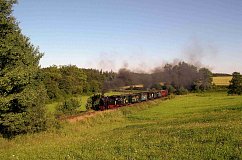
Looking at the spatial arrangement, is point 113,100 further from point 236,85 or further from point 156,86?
point 236,85

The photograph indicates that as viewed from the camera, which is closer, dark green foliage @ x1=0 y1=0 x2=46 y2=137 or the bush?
dark green foliage @ x1=0 y1=0 x2=46 y2=137

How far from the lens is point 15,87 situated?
92.3 ft

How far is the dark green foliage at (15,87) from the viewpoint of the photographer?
952 inches

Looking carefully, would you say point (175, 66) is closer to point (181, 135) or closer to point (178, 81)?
point (178, 81)

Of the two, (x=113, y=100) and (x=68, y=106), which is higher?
(x=113, y=100)

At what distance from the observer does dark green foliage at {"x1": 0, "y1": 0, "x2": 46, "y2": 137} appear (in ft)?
79.4

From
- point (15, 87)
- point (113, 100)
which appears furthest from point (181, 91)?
point (15, 87)

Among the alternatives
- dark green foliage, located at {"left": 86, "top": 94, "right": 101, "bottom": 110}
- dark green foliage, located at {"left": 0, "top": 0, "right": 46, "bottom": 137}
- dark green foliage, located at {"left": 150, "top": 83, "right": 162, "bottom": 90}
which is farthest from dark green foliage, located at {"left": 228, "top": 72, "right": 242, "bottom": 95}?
dark green foliage, located at {"left": 0, "top": 0, "right": 46, "bottom": 137}

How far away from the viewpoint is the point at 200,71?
436ft

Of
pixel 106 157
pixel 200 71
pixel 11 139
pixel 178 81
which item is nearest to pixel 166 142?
pixel 106 157

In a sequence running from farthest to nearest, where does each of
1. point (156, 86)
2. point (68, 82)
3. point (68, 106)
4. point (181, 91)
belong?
point (181, 91), point (68, 82), point (156, 86), point (68, 106)

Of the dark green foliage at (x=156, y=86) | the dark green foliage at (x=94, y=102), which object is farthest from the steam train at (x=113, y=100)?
the dark green foliage at (x=156, y=86)

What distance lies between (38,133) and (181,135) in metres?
17.1

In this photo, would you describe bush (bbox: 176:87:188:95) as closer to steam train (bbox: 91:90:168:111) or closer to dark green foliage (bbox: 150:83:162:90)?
dark green foliage (bbox: 150:83:162:90)
